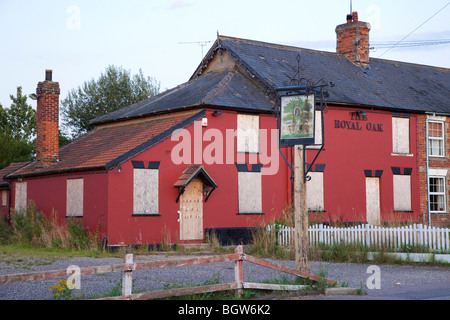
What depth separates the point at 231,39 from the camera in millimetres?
29203

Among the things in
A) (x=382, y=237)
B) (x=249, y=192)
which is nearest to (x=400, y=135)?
(x=249, y=192)

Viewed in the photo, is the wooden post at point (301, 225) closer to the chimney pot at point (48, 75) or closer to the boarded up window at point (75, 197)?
the boarded up window at point (75, 197)

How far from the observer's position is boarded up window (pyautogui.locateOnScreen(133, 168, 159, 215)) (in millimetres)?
22359

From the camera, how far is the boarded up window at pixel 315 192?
26156 millimetres

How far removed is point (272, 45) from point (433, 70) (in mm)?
10062

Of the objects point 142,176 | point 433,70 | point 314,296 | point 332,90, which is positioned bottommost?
point 314,296

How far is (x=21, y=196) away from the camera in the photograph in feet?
91.6

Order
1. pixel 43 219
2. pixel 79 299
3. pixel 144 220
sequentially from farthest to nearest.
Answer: pixel 43 219 < pixel 144 220 < pixel 79 299

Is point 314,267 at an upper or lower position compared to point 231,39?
lower

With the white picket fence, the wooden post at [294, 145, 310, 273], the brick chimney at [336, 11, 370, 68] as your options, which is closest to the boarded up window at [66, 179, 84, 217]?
the white picket fence

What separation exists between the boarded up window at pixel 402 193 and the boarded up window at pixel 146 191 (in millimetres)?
11334

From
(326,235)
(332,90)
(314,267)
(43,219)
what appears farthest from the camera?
(332,90)
